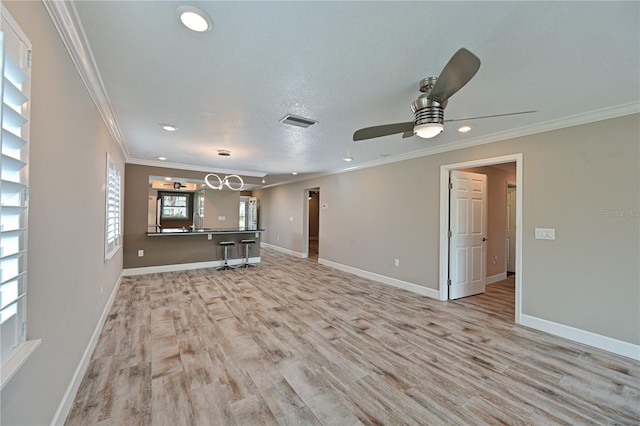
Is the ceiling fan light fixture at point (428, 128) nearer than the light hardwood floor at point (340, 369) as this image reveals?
No

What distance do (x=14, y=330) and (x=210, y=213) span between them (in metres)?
7.12

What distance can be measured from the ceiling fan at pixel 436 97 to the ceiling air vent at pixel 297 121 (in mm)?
760

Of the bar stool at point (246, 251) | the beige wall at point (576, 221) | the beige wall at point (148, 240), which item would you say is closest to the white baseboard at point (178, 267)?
the beige wall at point (148, 240)

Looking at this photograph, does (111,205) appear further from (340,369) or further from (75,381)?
(340,369)

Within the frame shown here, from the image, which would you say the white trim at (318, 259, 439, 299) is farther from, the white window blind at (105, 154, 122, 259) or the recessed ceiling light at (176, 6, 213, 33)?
the recessed ceiling light at (176, 6, 213, 33)

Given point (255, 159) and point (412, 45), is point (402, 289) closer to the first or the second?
point (255, 159)

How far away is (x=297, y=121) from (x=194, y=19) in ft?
5.41

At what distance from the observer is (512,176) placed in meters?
5.77

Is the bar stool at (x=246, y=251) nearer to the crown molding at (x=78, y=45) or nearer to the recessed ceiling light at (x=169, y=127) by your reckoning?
the recessed ceiling light at (x=169, y=127)

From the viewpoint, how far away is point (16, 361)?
1069 millimetres

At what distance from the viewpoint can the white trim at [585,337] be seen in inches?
102

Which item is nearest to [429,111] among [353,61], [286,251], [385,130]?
[385,130]

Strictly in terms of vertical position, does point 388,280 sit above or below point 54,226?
below

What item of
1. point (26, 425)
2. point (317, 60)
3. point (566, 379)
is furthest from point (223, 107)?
point (566, 379)
